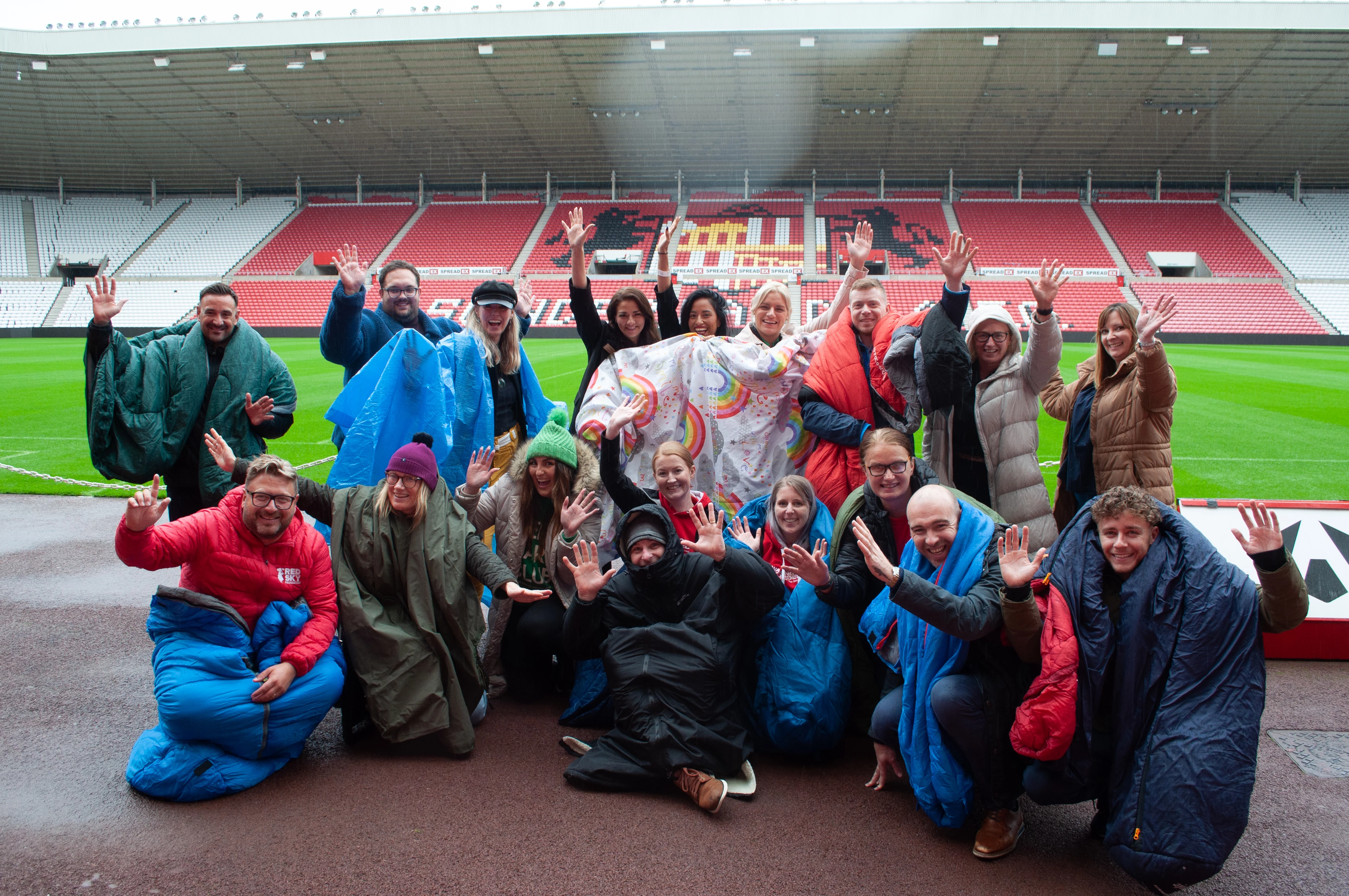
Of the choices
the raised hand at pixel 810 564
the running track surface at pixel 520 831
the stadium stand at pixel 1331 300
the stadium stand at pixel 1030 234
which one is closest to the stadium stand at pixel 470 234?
the stadium stand at pixel 1030 234

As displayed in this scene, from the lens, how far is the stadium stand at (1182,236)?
3356 cm

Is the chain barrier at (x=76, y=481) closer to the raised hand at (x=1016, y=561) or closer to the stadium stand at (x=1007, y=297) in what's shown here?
the raised hand at (x=1016, y=561)

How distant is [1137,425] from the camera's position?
3896 mm

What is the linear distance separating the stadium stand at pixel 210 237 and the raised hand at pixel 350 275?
122 feet

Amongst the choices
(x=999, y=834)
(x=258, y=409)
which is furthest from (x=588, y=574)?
(x=258, y=409)

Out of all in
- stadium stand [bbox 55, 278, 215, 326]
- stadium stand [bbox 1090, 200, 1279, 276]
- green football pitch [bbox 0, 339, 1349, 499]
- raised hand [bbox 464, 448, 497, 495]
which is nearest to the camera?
raised hand [bbox 464, 448, 497, 495]

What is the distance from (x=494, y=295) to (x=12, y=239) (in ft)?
146

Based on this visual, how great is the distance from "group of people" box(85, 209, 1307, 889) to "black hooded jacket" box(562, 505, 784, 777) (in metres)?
0.01

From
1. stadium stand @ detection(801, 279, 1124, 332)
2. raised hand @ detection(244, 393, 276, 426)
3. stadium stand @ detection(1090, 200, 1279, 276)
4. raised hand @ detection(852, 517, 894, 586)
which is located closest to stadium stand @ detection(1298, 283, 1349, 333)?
stadium stand @ detection(1090, 200, 1279, 276)

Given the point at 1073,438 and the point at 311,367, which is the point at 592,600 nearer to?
the point at 1073,438

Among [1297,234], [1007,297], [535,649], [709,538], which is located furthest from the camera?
[1297,234]

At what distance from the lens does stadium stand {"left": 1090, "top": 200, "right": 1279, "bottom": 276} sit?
110ft

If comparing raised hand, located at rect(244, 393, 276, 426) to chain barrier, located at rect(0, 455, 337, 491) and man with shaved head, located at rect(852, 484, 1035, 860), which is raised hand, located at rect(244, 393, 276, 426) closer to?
man with shaved head, located at rect(852, 484, 1035, 860)

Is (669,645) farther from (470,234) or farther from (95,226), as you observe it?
(95,226)
